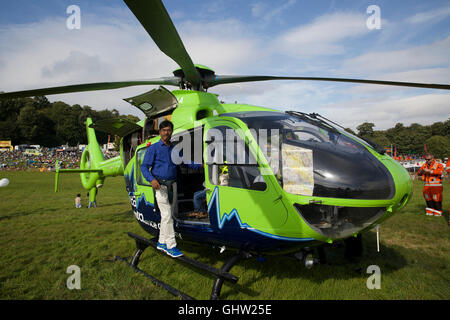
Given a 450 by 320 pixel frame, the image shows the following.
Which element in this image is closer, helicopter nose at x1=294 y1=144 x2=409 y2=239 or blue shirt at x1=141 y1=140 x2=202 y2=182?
helicopter nose at x1=294 y1=144 x2=409 y2=239

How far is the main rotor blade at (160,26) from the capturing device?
2.16 metres

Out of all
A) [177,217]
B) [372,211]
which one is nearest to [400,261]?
[372,211]

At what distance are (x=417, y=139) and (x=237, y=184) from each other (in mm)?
83841

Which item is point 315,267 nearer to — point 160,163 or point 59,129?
point 160,163

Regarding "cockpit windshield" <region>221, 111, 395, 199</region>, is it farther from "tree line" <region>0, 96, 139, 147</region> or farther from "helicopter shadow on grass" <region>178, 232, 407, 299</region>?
"tree line" <region>0, 96, 139, 147</region>

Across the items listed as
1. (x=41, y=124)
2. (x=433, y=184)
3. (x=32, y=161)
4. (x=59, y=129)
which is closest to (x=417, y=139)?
(x=433, y=184)

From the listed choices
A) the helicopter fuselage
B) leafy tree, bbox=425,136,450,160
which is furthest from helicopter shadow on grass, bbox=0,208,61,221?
leafy tree, bbox=425,136,450,160

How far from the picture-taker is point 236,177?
11.4 ft

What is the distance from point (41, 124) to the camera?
7381 centimetres

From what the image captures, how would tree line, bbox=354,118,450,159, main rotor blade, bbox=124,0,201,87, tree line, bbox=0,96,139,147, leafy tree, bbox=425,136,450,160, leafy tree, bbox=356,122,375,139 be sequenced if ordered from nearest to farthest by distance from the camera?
main rotor blade, bbox=124,0,201,87, leafy tree, bbox=425,136,450,160, tree line, bbox=354,118,450,159, tree line, bbox=0,96,139,147, leafy tree, bbox=356,122,375,139

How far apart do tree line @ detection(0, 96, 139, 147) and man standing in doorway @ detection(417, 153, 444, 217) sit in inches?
2889

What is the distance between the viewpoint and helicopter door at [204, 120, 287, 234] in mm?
3158

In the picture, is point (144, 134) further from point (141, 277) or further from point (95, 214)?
point (95, 214)
